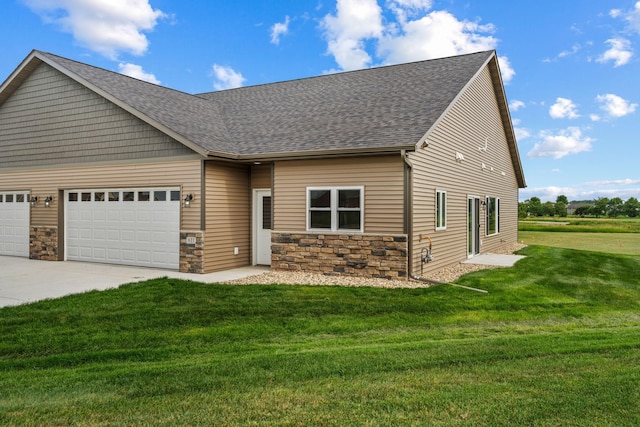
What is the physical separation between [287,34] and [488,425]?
1990cm

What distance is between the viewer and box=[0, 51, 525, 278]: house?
10125 mm

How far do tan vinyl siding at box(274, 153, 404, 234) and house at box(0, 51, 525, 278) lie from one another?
0.10ft

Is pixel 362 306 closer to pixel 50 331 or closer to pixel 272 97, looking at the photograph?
pixel 50 331

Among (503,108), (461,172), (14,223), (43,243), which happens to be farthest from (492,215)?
(14,223)

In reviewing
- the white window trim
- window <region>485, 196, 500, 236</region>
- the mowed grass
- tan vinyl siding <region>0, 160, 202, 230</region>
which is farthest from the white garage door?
window <region>485, 196, 500, 236</region>

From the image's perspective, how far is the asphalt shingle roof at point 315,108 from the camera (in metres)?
10.6

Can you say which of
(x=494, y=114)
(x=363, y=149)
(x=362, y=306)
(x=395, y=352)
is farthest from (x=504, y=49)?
(x=395, y=352)

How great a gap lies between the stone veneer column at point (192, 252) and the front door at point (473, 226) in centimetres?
843

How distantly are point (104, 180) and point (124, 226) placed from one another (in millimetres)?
1489

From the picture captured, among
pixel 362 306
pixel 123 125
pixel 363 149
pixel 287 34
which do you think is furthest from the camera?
pixel 287 34

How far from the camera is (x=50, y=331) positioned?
5.93 meters

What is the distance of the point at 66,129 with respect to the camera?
13148mm

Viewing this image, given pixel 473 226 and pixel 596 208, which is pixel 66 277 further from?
pixel 596 208

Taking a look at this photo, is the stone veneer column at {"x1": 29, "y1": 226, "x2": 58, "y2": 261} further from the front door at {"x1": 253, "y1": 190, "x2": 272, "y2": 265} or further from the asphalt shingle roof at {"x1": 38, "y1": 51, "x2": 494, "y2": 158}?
the front door at {"x1": 253, "y1": 190, "x2": 272, "y2": 265}
